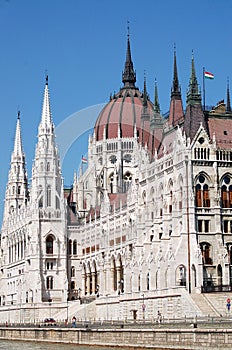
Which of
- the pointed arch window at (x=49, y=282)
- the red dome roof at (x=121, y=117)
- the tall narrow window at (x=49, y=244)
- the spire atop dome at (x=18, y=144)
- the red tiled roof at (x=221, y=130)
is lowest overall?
the pointed arch window at (x=49, y=282)

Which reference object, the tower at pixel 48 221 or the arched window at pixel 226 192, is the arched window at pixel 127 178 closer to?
the tower at pixel 48 221

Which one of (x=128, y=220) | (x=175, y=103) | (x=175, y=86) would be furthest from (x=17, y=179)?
(x=175, y=103)

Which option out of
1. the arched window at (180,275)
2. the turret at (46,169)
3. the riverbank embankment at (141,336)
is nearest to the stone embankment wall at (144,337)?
the riverbank embankment at (141,336)

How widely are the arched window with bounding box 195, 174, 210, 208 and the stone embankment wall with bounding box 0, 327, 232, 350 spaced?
22.6m

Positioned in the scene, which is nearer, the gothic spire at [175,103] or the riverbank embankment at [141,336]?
the riverbank embankment at [141,336]

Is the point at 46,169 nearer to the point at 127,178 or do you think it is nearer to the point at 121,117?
the point at 127,178

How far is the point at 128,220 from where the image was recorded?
12262 centimetres

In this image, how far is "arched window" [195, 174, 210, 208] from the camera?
324 feet

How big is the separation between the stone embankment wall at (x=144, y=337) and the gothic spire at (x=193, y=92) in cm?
3277

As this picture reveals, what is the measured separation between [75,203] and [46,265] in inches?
735

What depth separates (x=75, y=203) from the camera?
154625 mm

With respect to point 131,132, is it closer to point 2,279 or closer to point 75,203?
point 75,203

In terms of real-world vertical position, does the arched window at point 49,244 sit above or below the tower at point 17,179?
below

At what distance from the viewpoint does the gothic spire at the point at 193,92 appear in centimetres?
10225
